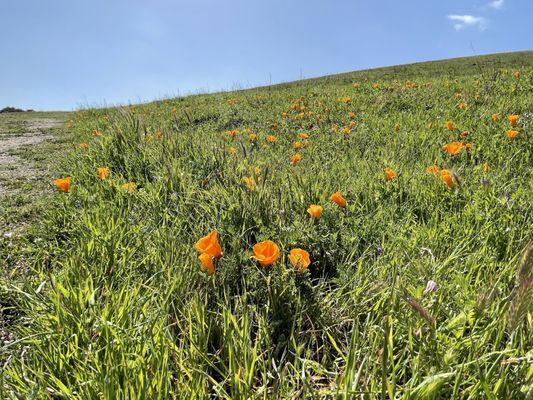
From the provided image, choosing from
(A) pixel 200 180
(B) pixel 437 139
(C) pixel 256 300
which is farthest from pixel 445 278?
(B) pixel 437 139

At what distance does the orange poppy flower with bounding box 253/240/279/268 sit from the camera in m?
1.67

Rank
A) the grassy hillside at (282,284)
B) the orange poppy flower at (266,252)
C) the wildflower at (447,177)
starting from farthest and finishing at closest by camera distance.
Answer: the wildflower at (447,177), the orange poppy flower at (266,252), the grassy hillside at (282,284)

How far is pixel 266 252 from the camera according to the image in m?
1.71

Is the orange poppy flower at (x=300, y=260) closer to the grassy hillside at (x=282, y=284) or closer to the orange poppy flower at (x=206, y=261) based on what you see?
the grassy hillside at (x=282, y=284)

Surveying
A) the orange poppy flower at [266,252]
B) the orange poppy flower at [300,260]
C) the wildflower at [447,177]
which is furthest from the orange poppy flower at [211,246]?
the wildflower at [447,177]

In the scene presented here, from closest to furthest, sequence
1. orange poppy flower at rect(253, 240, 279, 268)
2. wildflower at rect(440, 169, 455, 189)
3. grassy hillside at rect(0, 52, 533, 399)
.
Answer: grassy hillside at rect(0, 52, 533, 399) < orange poppy flower at rect(253, 240, 279, 268) < wildflower at rect(440, 169, 455, 189)

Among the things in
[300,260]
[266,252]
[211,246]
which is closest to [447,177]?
[300,260]

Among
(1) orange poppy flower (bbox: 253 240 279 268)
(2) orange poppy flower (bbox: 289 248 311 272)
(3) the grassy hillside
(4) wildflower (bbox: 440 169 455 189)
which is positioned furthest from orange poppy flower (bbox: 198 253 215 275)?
(4) wildflower (bbox: 440 169 455 189)

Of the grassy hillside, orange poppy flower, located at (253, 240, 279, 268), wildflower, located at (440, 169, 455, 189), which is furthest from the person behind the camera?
wildflower, located at (440, 169, 455, 189)

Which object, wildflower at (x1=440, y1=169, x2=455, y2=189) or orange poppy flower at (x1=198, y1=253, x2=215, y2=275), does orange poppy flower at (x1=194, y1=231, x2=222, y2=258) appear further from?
wildflower at (x1=440, y1=169, x2=455, y2=189)

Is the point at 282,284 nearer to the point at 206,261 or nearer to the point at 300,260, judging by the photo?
the point at 300,260

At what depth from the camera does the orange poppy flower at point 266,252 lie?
1.67 metres

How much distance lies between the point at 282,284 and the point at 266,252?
22 centimetres

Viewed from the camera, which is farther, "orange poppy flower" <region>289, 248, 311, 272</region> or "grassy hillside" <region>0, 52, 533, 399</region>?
"orange poppy flower" <region>289, 248, 311, 272</region>
